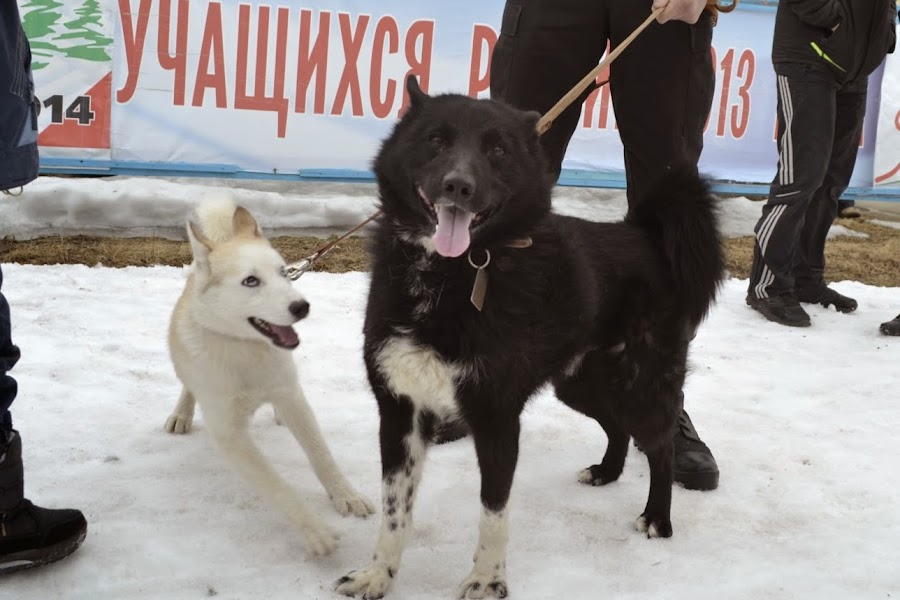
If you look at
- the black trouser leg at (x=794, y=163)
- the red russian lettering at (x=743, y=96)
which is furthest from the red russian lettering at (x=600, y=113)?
the black trouser leg at (x=794, y=163)

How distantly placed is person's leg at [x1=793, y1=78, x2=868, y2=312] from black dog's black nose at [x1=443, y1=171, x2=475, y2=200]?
3.56m

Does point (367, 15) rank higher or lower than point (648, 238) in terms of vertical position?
higher

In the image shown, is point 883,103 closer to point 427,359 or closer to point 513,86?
point 513,86

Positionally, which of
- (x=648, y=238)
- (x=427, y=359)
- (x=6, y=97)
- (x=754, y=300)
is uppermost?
(x=6, y=97)

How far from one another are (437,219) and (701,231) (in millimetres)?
811

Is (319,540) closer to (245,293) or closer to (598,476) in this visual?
(245,293)

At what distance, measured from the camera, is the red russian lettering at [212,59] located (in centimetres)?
542

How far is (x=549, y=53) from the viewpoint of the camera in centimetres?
263

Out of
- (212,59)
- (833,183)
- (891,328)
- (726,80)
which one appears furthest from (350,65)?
(891,328)

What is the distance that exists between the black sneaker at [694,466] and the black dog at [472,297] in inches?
25.3

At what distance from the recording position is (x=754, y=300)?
15.3 ft

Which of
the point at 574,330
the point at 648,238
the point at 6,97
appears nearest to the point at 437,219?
the point at 574,330

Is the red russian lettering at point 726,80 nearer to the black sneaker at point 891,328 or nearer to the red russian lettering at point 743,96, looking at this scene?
the red russian lettering at point 743,96

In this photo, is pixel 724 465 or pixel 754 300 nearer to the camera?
pixel 724 465
